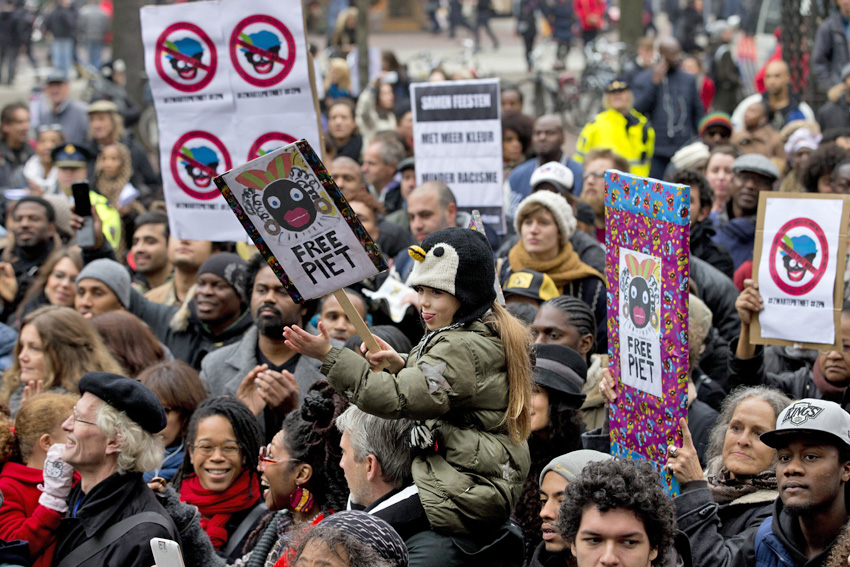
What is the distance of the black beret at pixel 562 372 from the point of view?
203 inches

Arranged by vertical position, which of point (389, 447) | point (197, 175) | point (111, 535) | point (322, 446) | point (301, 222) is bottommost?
point (111, 535)

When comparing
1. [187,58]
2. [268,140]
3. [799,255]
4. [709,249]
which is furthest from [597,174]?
[799,255]

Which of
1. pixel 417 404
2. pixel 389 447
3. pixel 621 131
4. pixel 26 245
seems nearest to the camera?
pixel 417 404

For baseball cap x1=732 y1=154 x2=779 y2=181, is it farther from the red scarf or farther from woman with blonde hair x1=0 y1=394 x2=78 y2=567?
woman with blonde hair x1=0 y1=394 x2=78 y2=567

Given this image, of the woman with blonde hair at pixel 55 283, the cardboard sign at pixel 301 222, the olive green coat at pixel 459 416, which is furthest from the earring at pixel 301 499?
the woman with blonde hair at pixel 55 283

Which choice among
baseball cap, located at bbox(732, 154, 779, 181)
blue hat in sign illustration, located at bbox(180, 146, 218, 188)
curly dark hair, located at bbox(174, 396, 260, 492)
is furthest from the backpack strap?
baseball cap, located at bbox(732, 154, 779, 181)

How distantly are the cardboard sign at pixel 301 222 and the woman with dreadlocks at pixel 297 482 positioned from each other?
33.5 inches

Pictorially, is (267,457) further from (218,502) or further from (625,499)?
(625,499)

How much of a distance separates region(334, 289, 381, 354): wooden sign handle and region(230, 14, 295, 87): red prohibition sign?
3.00 meters

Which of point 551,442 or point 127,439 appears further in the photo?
point 551,442

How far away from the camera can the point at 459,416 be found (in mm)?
3916

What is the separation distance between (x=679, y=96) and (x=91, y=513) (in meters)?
10.6

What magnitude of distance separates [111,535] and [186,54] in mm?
3543

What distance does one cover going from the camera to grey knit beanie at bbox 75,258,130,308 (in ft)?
24.1
